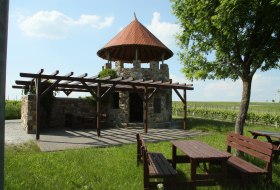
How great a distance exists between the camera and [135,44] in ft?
56.0

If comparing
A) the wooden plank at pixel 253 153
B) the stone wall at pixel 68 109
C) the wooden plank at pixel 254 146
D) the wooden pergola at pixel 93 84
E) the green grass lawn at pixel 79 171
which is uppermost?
the wooden pergola at pixel 93 84

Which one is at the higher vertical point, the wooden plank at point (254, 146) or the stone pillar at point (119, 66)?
the stone pillar at point (119, 66)

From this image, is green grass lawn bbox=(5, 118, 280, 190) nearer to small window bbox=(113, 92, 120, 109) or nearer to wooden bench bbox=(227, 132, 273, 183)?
wooden bench bbox=(227, 132, 273, 183)

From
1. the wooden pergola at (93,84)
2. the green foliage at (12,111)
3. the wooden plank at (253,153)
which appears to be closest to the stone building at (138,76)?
the wooden pergola at (93,84)

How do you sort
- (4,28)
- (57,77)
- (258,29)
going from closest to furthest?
(4,28) → (258,29) → (57,77)

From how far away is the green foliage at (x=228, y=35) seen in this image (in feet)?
21.2

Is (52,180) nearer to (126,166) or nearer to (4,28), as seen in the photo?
(126,166)

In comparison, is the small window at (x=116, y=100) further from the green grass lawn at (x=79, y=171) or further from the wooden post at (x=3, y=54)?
the wooden post at (x=3, y=54)

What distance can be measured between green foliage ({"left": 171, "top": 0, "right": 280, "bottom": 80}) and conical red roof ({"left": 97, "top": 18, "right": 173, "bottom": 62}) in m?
9.18

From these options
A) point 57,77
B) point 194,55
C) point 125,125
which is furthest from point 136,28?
point 194,55

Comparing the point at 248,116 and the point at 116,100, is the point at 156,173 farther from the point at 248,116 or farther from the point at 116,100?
the point at 248,116

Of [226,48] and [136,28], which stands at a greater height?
[136,28]

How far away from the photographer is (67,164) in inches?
266

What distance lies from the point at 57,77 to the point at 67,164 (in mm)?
5569
